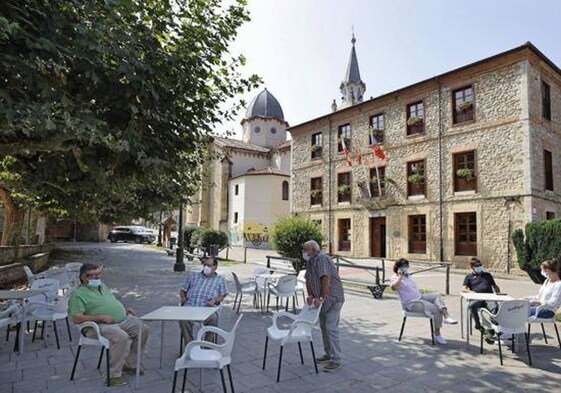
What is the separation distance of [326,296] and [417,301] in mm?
1884

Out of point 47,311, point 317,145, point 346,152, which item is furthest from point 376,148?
point 47,311

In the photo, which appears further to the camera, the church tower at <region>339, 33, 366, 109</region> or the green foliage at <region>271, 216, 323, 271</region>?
the church tower at <region>339, 33, 366, 109</region>

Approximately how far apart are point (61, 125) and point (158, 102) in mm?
1575

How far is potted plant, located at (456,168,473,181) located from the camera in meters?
17.7

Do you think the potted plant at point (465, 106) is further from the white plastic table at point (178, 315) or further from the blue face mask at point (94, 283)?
the blue face mask at point (94, 283)

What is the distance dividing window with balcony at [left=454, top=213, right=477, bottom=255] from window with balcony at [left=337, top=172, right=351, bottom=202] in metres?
6.91

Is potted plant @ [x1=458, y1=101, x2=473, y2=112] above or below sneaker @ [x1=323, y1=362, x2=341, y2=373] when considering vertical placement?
above

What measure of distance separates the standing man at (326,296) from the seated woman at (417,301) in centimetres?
156

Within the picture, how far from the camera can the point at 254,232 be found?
3691 centimetres

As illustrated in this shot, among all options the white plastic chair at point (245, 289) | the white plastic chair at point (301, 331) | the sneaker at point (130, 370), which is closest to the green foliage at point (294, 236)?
the white plastic chair at point (245, 289)

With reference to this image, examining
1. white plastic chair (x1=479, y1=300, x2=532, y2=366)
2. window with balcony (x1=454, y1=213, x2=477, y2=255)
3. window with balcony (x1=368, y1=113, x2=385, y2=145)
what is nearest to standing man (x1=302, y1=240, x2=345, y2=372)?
white plastic chair (x1=479, y1=300, x2=532, y2=366)

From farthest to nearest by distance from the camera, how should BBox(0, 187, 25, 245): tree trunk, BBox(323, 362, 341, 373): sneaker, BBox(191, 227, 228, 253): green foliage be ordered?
BBox(191, 227, 228, 253): green foliage < BBox(0, 187, 25, 245): tree trunk < BBox(323, 362, 341, 373): sneaker

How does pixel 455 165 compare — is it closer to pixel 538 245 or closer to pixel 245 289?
pixel 538 245

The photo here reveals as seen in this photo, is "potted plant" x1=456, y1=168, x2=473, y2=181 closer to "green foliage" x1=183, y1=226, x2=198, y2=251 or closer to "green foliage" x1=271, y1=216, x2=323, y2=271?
"green foliage" x1=271, y1=216, x2=323, y2=271
